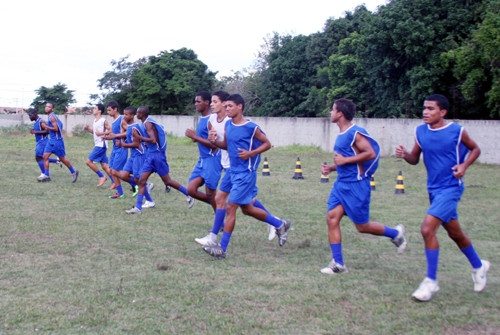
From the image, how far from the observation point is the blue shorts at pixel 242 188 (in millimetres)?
7535

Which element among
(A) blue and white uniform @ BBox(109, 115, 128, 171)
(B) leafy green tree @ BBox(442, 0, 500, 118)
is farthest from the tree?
(A) blue and white uniform @ BBox(109, 115, 128, 171)

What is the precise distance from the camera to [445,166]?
6.07 m

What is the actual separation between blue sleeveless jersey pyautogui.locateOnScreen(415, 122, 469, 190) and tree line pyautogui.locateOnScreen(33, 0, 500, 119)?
22.1m

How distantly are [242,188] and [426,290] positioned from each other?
8.56ft

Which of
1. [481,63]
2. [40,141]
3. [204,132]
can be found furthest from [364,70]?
[204,132]

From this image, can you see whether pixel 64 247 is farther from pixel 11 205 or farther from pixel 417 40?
pixel 417 40

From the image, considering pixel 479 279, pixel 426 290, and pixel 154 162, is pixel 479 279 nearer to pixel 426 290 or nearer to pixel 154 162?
pixel 426 290

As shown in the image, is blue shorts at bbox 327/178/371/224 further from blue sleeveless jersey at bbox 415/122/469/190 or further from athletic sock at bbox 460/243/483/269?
athletic sock at bbox 460/243/483/269

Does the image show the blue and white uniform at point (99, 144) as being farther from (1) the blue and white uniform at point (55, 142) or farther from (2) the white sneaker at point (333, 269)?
(2) the white sneaker at point (333, 269)

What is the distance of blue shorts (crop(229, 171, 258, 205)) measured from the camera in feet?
24.7

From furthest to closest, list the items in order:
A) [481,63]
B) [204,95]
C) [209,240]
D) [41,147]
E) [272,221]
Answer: [481,63] < [41,147] < [204,95] < [272,221] < [209,240]

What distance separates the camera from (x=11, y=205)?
1145 centimetres

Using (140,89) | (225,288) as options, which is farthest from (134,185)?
(140,89)

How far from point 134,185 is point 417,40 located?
21848 mm
